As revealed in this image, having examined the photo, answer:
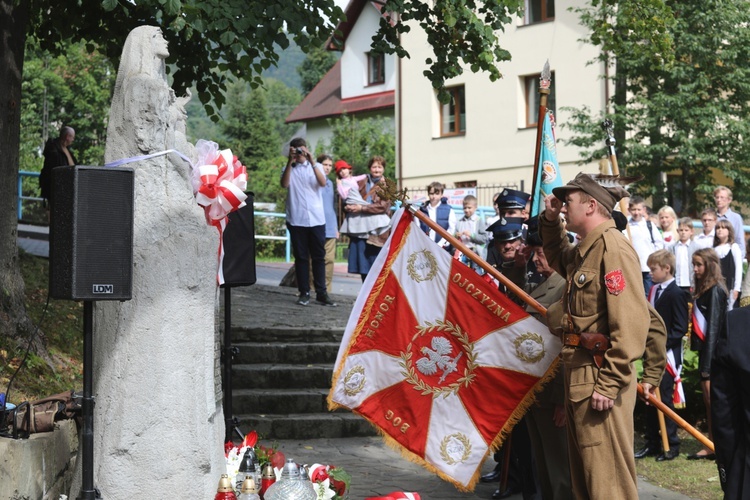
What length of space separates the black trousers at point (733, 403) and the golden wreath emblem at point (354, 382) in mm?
3171

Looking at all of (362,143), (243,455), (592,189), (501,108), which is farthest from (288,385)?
(362,143)

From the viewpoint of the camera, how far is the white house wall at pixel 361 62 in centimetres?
4654

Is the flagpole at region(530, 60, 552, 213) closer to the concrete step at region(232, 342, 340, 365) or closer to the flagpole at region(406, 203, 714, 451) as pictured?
the flagpole at region(406, 203, 714, 451)

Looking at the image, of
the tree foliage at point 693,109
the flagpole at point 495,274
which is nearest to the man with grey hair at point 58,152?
the flagpole at point 495,274

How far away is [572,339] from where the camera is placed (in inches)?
242

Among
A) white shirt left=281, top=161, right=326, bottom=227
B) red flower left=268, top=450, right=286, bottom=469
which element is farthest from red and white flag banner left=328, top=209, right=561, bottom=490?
white shirt left=281, top=161, right=326, bottom=227

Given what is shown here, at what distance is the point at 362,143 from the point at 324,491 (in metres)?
40.4

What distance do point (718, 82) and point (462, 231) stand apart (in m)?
14.3

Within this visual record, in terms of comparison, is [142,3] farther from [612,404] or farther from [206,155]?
[612,404]

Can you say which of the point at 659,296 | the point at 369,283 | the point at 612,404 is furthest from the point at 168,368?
the point at 659,296

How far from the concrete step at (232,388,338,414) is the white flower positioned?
433cm

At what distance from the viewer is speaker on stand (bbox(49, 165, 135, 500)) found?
4.76 m

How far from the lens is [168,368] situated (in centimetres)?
503

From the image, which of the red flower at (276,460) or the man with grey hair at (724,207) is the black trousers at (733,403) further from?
the man with grey hair at (724,207)
